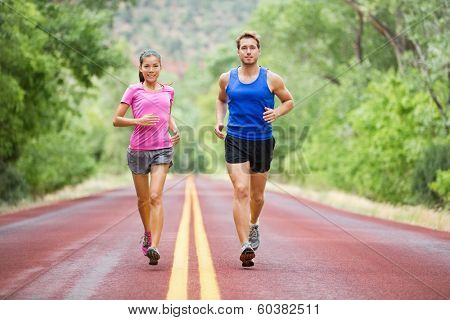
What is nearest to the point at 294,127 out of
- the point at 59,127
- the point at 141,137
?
the point at 59,127

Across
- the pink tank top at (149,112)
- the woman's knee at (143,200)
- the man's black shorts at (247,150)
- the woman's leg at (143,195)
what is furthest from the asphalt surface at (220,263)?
the pink tank top at (149,112)

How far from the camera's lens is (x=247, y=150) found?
841 cm

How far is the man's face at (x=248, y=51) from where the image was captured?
8305 millimetres

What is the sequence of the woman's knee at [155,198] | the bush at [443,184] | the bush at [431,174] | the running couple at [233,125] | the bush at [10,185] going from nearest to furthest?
the running couple at [233,125], the woman's knee at [155,198], the bush at [443,184], the bush at [431,174], the bush at [10,185]

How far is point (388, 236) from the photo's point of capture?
41.2ft

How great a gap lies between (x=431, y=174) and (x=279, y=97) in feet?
47.3

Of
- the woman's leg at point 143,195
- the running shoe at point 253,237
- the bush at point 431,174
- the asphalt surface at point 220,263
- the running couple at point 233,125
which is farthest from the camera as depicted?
the bush at point 431,174

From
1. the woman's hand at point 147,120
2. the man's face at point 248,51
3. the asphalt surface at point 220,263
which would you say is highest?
the man's face at point 248,51

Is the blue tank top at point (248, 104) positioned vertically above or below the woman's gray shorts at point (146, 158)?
above

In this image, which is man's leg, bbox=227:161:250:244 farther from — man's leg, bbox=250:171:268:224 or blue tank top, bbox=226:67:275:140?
blue tank top, bbox=226:67:275:140

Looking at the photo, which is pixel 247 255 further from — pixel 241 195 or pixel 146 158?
pixel 146 158

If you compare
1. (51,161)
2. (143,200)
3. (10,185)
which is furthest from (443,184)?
(51,161)

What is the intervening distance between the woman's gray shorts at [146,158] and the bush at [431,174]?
12.8 metres

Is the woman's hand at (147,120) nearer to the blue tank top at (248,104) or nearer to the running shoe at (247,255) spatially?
the blue tank top at (248,104)
